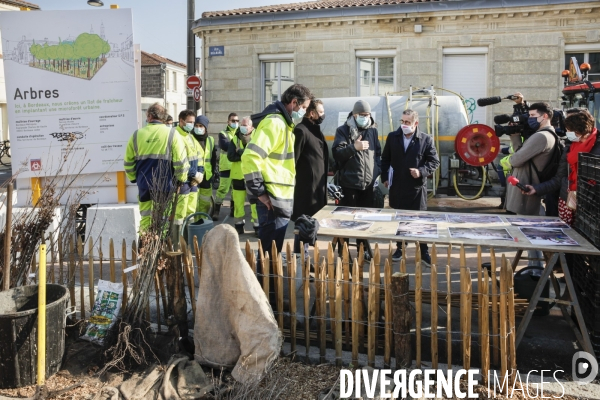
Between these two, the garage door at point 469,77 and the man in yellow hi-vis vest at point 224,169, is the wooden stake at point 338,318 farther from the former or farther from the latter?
the garage door at point 469,77

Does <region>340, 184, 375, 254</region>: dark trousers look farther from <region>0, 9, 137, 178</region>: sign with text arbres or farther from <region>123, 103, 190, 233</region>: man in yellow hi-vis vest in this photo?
<region>0, 9, 137, 178</region>: sign with text arbres

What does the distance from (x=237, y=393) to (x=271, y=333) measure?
43cm

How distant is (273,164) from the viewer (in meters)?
5.32

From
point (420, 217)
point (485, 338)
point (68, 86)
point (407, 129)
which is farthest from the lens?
point (68, 86)

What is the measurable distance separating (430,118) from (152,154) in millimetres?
8060

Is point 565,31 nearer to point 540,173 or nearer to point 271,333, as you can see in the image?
point 540,173

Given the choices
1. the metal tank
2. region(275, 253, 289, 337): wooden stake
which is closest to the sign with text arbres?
region(275, 253, 289, 337): wooden stake

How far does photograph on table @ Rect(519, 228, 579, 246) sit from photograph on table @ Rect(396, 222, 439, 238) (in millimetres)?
699

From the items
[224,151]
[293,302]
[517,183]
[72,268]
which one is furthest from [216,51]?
[293,302]

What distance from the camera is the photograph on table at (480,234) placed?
4621 mm

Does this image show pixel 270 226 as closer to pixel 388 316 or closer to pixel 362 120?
pixel 388 316

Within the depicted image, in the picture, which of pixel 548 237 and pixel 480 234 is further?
pixel 480 234

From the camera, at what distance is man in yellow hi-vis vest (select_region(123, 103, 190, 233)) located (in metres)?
6.46

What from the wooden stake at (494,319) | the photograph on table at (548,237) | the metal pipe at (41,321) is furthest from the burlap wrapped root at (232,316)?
the photograph on table at (548,237)
